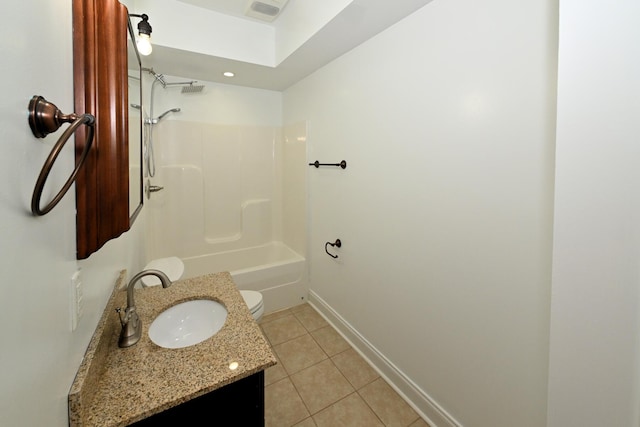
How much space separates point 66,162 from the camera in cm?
63

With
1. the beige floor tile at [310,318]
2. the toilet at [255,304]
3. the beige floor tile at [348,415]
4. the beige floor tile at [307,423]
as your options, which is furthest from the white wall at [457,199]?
the toilet at [255,304]

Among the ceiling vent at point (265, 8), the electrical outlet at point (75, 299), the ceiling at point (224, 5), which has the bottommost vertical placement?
the electrical outlet at point (75, 299)

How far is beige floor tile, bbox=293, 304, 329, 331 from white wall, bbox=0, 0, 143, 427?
6.51 ft

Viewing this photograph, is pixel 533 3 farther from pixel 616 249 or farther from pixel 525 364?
pixel 525 364

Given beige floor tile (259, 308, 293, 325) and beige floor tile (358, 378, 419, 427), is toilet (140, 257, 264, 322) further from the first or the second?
beige floor tile (358, 378, 419, 427)

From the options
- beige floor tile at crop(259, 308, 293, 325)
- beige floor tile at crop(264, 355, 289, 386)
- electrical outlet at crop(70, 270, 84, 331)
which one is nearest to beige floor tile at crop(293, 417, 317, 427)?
beige floor tile at crop(264, 355, 289, 386)

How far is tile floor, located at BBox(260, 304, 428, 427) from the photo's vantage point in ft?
5.26

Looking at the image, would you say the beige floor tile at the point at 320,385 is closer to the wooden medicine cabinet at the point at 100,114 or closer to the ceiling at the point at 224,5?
the wooden medicine cabinet at the point at 100,114

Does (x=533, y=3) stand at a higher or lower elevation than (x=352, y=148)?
higher

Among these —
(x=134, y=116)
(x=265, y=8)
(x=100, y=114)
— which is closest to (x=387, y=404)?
(x=100, y=114)

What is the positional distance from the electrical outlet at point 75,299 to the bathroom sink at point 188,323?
54 cm

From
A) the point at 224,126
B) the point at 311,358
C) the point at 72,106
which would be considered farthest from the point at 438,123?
A: the point at 224,126

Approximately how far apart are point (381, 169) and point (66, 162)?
156 cm

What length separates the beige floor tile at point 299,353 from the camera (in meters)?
2.01
